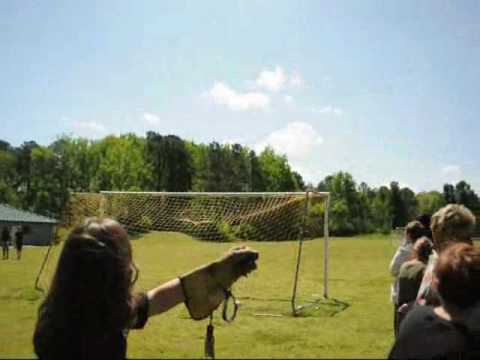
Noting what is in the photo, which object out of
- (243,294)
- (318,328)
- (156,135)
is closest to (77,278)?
(318,328)

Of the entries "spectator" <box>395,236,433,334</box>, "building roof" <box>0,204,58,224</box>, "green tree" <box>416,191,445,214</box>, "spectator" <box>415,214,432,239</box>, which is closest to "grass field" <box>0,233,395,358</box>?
"spectator" <box>415,214,432,239</box>

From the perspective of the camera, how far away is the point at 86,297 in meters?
2.09

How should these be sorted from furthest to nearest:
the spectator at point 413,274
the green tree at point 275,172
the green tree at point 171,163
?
the green tree at point 275,172 → the green tree at point 171,163 → the spectator at point 413,274

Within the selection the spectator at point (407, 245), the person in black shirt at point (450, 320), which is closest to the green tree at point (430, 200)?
the spectator at point (407, 245)

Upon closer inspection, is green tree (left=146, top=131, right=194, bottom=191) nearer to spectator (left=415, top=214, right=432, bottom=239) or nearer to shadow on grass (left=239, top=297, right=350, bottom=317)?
shadow on grass (left=239, top=297, right=350, bottom=317)

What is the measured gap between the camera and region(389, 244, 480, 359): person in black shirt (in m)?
2.20

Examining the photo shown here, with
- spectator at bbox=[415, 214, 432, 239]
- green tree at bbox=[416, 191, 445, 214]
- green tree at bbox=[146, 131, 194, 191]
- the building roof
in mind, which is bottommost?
the building roof

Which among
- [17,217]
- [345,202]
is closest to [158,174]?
[17,217]

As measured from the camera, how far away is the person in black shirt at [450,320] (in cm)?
220

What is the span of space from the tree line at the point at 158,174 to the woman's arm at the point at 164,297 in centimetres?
5975

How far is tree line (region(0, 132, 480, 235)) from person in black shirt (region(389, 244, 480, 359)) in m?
59.9

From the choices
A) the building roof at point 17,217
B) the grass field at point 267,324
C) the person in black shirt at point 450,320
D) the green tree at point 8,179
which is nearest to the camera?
the person in black shirt at point 450,320

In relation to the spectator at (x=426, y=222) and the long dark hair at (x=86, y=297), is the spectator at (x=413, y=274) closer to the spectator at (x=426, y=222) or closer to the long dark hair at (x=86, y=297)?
the spectator at (x=426, y=222)

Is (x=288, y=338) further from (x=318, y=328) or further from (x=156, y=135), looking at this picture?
(x=156, y=135)
